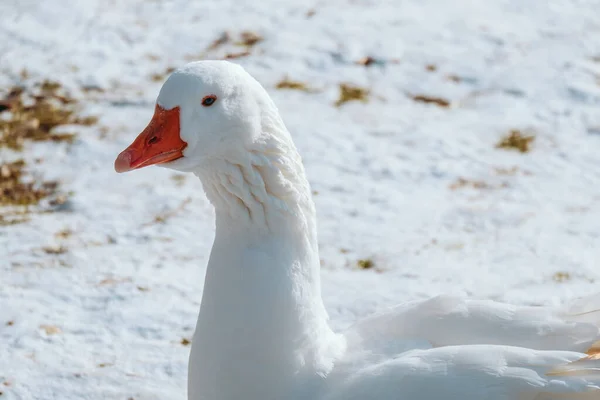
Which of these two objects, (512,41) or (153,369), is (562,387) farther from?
(512,41)

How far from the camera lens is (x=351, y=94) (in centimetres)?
762

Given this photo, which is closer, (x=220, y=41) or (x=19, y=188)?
(x=19, y=188)

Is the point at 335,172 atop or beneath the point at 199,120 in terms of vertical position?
beneath

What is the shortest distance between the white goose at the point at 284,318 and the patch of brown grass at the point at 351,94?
3.99 m

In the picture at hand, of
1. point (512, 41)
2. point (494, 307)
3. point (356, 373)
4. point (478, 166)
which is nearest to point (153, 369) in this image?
point (356, 373)

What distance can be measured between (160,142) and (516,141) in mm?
4162

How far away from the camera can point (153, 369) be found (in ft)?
15.0

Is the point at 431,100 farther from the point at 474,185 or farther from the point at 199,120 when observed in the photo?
the point at 199,120

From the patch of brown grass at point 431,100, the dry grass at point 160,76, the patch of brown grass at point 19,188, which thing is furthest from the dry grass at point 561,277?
the dry grass at point 160,76

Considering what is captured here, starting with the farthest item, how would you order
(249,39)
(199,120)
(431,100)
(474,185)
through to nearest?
(249,39)
(431,100)
(474,185)
(199,120)

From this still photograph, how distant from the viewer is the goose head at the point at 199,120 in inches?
129

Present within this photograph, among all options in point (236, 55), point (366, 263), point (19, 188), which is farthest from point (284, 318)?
point (236, 55)

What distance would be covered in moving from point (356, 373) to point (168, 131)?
44.7 inches

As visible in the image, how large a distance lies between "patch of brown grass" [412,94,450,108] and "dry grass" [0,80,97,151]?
2.60m
